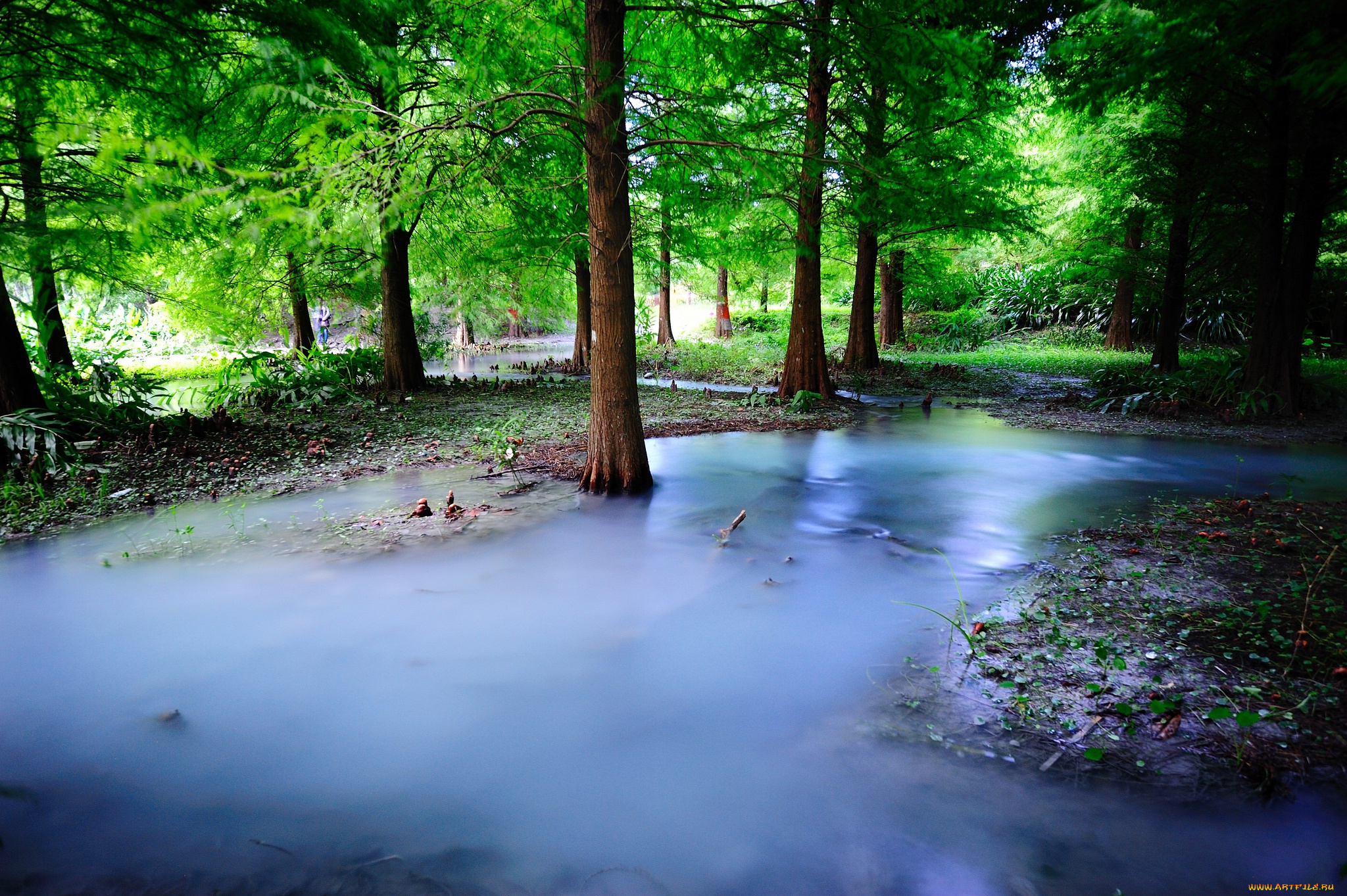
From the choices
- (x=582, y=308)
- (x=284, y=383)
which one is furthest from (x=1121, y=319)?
(x=284, y=383)

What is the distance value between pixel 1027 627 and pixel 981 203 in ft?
38.7

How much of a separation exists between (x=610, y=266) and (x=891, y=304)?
2131 centimetres

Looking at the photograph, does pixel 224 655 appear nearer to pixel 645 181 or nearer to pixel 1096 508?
pixel 1096 508

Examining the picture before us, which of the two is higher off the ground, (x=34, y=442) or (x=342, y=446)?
(x=34, y=442)

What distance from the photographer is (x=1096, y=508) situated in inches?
303

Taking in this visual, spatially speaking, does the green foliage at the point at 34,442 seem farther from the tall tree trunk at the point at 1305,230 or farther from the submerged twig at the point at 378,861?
the tall tree trunk at the point at 1305,230

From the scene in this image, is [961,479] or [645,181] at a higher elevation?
[645,181]

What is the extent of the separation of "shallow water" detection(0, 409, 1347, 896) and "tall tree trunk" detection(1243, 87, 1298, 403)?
565cm

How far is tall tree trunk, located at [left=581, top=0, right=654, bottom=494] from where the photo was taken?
23.2 feet

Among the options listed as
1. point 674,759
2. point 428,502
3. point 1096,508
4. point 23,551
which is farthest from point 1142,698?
point 23,551

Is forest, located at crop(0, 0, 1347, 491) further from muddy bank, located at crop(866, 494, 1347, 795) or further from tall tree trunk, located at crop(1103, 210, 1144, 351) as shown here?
muddy bank, located at crop(866, 494, 1347, 795)

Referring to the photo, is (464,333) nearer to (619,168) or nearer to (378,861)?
(619,168)

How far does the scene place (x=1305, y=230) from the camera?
38.0 feet

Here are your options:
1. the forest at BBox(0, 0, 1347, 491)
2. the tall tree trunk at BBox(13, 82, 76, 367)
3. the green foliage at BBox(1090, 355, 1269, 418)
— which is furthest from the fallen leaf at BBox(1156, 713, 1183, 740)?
the green foliage at BBox(1090, 355, 1269, 418)
